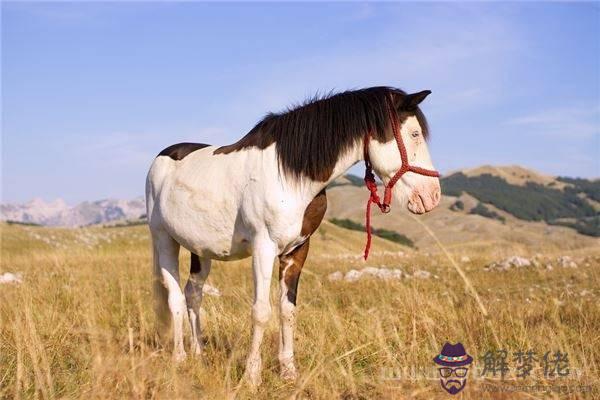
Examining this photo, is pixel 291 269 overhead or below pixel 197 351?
overhead

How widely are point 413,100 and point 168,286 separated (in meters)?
3.02

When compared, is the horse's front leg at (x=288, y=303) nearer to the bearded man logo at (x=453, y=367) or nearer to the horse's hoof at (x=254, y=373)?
the horse's hoof at (x=254, y=373)

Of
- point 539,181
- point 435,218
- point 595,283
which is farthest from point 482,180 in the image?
point 595,283

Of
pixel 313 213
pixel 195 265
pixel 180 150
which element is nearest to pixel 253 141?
pixel 313 213

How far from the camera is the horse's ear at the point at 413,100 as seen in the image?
13.7 ft

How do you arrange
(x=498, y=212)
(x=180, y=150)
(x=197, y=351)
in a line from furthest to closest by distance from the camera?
(x=498, y=212), (x=180, y=150), (x=197, y=351)

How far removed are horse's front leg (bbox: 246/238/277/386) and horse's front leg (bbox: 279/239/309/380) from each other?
27cm

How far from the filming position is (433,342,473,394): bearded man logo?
12.6ft

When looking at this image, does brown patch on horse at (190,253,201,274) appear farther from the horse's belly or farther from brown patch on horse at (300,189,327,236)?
brown patch on horse at (300,189,327,236)

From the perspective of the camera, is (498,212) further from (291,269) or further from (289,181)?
(289,181)

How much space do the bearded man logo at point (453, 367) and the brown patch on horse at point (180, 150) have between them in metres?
3.17

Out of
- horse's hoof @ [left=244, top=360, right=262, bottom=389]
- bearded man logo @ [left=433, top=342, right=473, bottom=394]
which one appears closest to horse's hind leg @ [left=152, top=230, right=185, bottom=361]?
horse's hoof @ [left=244, top=360, right=262, bottom=389]

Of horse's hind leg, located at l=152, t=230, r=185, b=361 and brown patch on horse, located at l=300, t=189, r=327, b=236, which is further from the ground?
brown patch on horse, located at l=300, t=189, r=327, b=236

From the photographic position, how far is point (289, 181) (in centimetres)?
436
